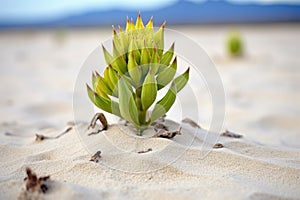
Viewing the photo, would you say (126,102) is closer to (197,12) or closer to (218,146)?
(218,146)

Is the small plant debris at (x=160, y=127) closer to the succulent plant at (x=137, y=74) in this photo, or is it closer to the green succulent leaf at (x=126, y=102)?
the succulent plant at (x=137, y=74)

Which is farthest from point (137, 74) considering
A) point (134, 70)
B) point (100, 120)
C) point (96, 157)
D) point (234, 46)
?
point (234, 46)

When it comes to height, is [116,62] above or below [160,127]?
above

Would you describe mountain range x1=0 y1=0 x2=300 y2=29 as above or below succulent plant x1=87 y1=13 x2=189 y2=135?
above

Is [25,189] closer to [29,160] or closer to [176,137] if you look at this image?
[29,160]

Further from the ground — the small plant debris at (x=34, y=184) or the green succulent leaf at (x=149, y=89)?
the green succulent leaf at (x=149, y=89)

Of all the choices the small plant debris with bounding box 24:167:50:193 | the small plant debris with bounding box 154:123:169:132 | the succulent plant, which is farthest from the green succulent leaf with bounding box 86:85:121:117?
the small plant debris with bounding box 24:167:50:193

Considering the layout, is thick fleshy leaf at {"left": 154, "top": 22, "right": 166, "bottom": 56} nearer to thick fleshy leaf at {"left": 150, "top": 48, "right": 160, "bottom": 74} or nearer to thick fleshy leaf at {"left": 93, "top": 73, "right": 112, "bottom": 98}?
thick fleshy leaf at {"left": 150, "top": 48, "right": 160, "bottom": 74}

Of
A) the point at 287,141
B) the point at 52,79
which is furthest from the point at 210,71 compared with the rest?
the point at 287,141

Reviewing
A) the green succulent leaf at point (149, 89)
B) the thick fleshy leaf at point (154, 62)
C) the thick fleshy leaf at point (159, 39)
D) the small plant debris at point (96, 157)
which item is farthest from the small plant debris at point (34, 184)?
the thick fleshy leaf at point (159, 39)
